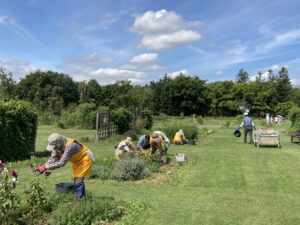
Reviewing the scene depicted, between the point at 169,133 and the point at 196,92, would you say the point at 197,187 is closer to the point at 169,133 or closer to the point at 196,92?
the point at 169,133

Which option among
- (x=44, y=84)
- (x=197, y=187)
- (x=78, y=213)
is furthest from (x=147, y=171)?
(x=44, y=84)

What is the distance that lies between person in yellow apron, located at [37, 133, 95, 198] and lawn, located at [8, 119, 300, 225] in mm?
852

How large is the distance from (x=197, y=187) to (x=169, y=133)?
8819 mm

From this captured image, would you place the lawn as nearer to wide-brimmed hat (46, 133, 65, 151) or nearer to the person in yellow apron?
the person in yellow apron

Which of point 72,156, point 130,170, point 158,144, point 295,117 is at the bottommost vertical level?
point 130,170

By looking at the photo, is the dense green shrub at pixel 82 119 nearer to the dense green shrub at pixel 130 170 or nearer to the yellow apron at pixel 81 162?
the dense green shrub at pixel 130 170

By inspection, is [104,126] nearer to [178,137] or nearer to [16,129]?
[178,137]

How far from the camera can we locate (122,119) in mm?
18516

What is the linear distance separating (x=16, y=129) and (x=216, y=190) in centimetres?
722

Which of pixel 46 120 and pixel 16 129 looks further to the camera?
pixel 46 120

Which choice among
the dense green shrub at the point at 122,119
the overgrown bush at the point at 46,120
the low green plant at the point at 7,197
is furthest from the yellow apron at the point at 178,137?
the overgrown bush at the point at 46,120

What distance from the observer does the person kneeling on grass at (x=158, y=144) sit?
877cm

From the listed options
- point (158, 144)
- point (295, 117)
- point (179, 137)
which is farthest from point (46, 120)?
point (158, 144)

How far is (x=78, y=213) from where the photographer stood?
377 centimetres
